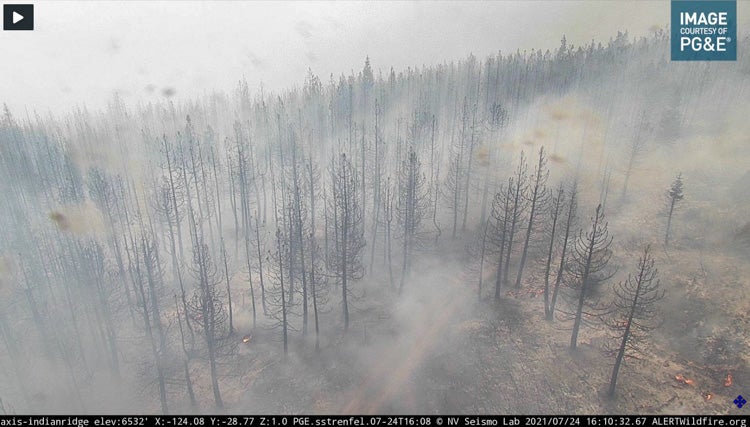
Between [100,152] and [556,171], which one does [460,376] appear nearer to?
[556,171]

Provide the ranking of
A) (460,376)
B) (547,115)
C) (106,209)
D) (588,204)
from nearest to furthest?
(460,376) < (106,209) < (588,204) < (547,115)

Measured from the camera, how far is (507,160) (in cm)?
7819

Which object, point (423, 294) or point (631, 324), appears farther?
point (423, 294)

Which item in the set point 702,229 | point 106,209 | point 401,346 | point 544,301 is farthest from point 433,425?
point 106,209

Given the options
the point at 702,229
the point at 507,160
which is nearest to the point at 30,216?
the point at 507,160

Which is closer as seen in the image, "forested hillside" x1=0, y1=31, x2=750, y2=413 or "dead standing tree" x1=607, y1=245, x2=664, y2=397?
"dead standing tree" x1=607, y1=245, x2=664, y2=397

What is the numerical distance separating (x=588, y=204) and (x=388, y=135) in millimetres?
51751

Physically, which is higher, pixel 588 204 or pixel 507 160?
pixel 507 160

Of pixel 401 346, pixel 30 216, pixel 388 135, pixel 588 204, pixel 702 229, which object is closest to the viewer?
pixel 401 346

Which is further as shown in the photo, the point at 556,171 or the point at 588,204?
the point at 556,171

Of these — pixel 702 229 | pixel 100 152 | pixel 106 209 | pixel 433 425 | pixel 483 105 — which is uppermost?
pixel 483 105

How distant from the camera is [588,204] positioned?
6312 cm

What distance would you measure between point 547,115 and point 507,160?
23014mm

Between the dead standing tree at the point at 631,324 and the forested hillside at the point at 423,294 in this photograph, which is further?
the forested hillside at the point at 423,294
